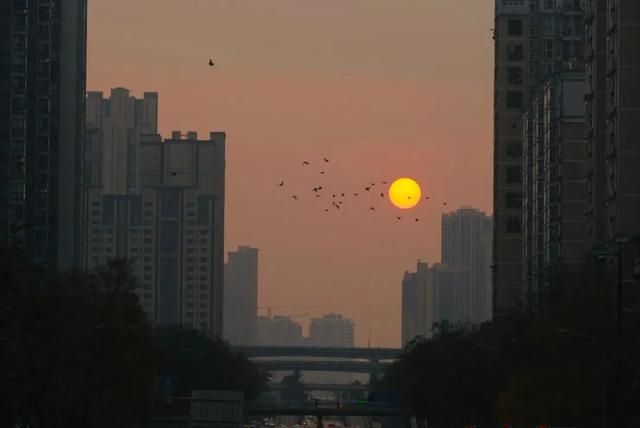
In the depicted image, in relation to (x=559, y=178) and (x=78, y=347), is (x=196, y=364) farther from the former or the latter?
(x=78, y=347)

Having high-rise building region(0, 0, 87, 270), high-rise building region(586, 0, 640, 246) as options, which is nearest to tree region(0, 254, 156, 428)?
high-rise building region(586, 0, 640, 246)

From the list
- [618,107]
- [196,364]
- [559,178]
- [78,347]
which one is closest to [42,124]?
[196,364]

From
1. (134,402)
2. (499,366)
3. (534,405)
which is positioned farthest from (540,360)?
(499,366)

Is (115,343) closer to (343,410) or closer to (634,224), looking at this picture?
(634,224)

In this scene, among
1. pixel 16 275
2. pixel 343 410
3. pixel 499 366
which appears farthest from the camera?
pixel 343 410

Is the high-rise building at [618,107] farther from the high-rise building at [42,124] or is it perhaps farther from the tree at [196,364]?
the tree at [196,364]

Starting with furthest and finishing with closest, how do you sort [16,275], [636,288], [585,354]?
[636,288]
[585,354]
[16,275]

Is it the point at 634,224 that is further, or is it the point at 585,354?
the point at 634,224

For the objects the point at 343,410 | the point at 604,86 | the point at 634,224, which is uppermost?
the point at 604,86
